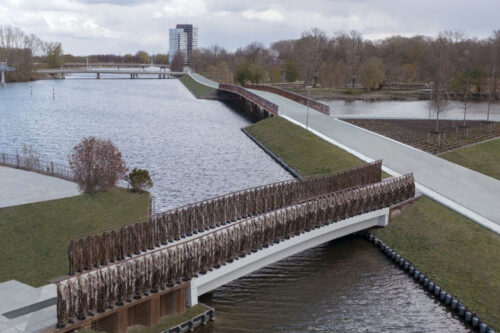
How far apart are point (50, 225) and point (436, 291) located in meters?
16.1

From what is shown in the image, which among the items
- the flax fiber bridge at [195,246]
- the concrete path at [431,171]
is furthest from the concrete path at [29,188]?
the concrete path at [431,171]

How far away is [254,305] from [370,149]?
83.0 feet

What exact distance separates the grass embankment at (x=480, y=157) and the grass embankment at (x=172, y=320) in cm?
2908

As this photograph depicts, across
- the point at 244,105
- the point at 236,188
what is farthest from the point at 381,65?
the point at 236,188

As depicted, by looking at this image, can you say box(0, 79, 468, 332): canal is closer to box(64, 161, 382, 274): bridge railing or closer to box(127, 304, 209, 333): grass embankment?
box(127, 304, 209, 333): grass embankment

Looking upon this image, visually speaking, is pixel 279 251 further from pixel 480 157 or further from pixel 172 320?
pixel 480 157

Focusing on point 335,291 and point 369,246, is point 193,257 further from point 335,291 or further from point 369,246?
point 369,246

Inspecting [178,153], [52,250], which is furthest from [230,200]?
[178,153]

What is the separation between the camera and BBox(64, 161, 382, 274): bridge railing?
61.4 ft

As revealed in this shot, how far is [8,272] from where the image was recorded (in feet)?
65.3

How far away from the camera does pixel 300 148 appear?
1829 inches

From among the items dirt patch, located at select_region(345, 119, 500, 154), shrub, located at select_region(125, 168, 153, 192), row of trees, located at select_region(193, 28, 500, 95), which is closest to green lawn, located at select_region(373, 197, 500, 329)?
shrub, located at select_region(125, 168, 153, 192)

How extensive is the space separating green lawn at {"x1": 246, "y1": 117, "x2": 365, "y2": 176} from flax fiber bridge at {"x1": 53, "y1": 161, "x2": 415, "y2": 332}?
10147 mm

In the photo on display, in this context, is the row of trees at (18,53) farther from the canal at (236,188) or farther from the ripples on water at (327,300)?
the ripples on water at (327,300)
